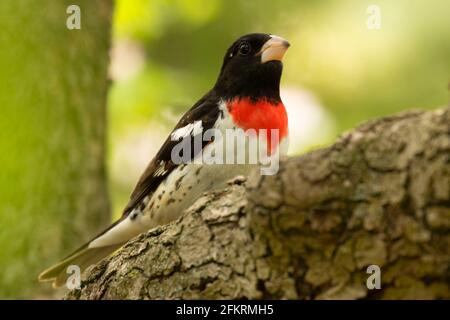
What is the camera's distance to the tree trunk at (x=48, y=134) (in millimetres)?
6066

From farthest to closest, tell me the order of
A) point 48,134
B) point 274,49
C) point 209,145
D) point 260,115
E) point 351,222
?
point 48,134 → point 274,49 → point 260,115 → point 209,145 → point 351,222

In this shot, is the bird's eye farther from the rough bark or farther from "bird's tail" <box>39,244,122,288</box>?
the rough bark

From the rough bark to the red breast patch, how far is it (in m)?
1.65

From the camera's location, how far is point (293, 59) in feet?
27.2

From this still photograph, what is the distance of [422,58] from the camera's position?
25.2 ft

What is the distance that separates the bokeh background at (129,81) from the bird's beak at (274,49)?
168cm

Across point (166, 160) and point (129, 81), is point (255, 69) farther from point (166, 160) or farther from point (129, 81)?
point (129, 81)

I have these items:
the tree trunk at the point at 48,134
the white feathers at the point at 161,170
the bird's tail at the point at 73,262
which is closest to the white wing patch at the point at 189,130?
the white feathers at the point at 161,170

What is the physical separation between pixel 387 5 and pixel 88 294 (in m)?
4.61

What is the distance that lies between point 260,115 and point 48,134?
2019mm

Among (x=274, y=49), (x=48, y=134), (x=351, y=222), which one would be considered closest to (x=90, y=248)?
(x=48, y=134)

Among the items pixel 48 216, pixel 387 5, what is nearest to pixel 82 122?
pixel 48 216

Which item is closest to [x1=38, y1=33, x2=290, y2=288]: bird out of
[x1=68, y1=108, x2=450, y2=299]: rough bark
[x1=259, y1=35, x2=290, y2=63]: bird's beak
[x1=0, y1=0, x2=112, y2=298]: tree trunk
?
[x1=259, y1=35, x2=290, y2=63]: bird's beak

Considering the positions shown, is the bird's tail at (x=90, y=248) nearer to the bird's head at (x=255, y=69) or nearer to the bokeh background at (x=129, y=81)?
the bokeh background at (x=129, y=81)
